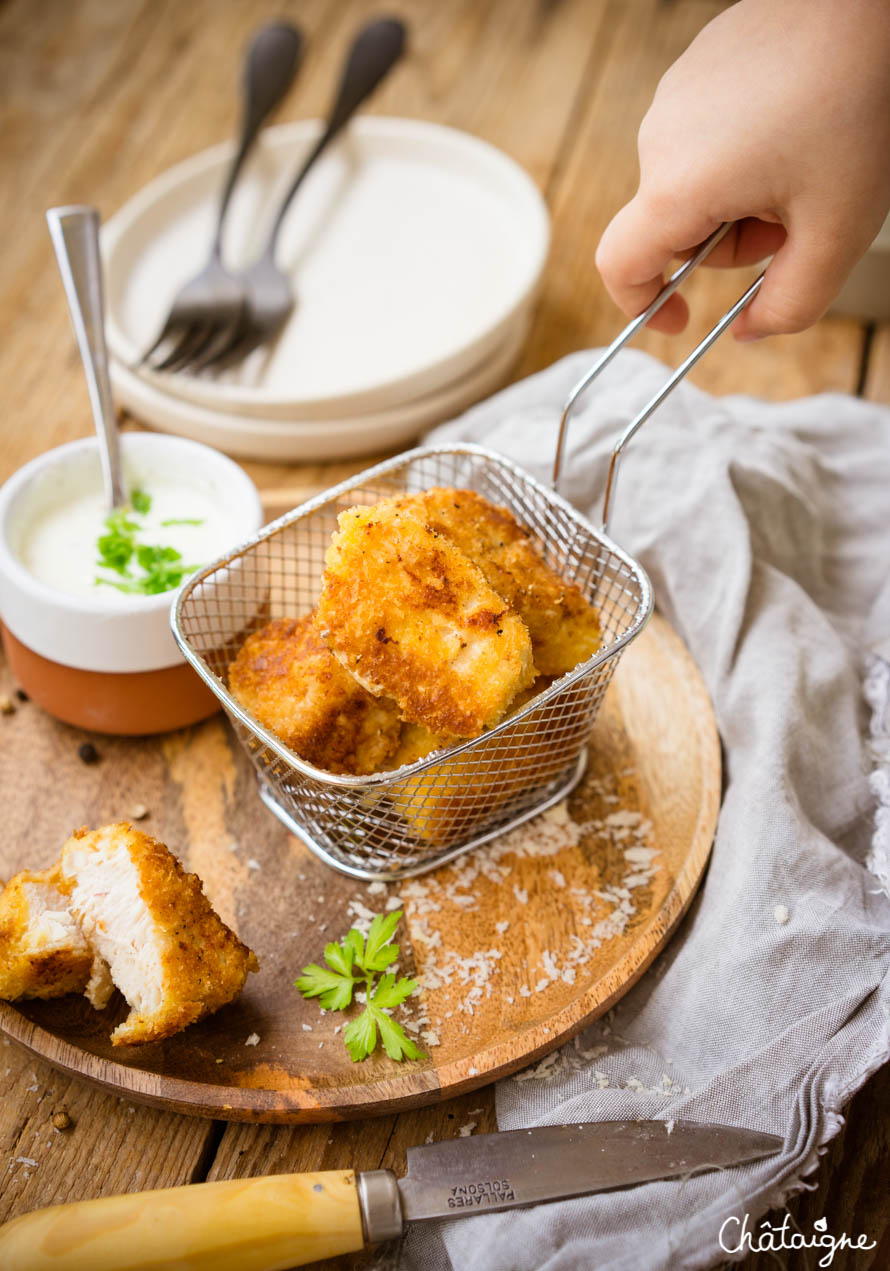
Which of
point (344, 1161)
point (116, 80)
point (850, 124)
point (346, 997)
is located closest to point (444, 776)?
point (346, 997)

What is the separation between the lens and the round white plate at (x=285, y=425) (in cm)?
279

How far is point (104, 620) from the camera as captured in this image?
199 centimetres

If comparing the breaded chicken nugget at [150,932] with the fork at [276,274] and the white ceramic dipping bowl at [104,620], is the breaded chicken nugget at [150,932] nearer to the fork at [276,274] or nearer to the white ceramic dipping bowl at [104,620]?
the white ceramic dipping bowl at [104,620]

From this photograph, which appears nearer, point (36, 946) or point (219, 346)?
point (36, 946)

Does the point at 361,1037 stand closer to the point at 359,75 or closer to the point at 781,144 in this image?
the point at 781,144

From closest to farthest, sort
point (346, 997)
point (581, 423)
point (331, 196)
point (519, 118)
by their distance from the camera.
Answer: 1. point (346, 997)
2. point (581, 423)
3. point (331, 196)
4. point (519, 118)

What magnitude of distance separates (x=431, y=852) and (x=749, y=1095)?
0.65 meters

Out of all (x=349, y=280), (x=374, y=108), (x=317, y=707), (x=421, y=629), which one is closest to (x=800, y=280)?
(x=421, y=629)

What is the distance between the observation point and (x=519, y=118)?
12.6ft

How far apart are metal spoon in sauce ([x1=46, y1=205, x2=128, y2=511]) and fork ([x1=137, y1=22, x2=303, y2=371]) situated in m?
0.48

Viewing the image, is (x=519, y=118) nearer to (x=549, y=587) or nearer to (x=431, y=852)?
(x=549, y=587)

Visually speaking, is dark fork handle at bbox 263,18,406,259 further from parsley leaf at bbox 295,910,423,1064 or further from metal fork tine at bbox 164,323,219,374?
parsley leaf at bbox 295,910,423,1064

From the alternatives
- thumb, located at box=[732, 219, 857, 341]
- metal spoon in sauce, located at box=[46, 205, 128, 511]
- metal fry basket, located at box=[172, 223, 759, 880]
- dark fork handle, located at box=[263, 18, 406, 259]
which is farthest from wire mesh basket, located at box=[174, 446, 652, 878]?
dark fork handle, located at box=[263, 18, 406, 259]

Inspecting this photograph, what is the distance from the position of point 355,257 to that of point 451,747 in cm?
197
